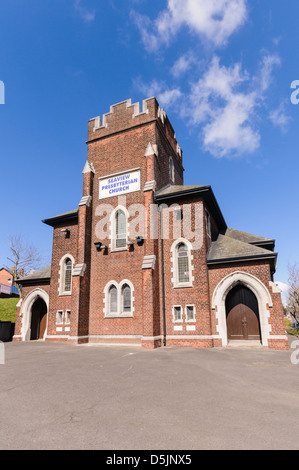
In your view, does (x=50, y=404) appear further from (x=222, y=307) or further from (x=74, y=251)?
(x=74, y=251)

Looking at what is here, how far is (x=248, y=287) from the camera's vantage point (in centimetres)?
1480

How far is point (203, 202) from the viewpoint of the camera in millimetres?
16562

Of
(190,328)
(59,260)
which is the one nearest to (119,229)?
(59,260)

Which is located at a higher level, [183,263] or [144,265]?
[183,263]

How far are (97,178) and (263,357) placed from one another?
14449 mm

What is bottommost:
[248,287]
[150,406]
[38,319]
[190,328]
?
[150,406]

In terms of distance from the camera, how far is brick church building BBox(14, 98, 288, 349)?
48.4 feet

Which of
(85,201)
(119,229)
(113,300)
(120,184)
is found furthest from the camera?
(85,201)

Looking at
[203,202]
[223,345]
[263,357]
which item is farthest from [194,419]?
[203,202]

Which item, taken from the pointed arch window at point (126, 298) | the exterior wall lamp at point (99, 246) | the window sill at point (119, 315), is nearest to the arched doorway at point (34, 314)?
the window sill at point (119, 315)

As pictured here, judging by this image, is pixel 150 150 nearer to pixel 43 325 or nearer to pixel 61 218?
pixel 61 218

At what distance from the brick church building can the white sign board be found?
7 cm

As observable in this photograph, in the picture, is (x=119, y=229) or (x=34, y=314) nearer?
(x=119, y=229)

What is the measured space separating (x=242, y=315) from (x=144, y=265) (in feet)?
20.2
